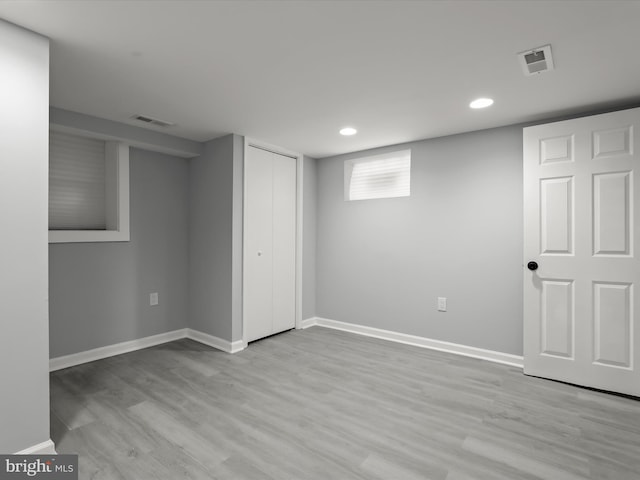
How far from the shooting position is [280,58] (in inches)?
80.0

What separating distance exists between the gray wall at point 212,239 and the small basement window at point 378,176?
1.50 metres

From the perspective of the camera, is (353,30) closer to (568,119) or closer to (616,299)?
(568,119)

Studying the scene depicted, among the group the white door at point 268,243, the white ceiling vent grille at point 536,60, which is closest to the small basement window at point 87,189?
the white door at point 268,243

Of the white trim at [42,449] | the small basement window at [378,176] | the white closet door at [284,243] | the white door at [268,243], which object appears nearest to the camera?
the white trim at [42,449]

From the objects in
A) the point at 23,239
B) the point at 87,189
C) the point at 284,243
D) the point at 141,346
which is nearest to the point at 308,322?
the point at 284,243

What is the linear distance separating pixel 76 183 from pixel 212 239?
4.45 feet

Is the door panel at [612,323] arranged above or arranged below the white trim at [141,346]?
above

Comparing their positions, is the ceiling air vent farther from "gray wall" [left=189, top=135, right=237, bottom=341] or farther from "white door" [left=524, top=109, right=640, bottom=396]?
"white door" [left=524, top=109, right=640, bottom=396]

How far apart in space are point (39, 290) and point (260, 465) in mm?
1475

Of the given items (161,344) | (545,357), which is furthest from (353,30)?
(161,344)

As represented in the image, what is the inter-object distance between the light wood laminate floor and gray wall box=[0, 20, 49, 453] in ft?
1.20

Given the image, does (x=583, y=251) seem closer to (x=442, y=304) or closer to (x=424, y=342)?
(x=442, y=304)

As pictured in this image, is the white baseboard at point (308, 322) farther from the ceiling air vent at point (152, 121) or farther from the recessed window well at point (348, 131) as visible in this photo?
the ceiling air vent at point (152, 121)

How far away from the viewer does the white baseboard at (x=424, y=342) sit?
3207 millimetres
